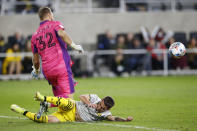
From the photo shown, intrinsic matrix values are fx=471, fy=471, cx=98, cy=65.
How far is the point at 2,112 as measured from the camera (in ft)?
36.0

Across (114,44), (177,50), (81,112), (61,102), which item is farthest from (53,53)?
(114,44)

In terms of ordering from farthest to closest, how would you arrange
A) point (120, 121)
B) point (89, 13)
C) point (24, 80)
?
point (89, 13) < point (24, 80) < point (120, 121)

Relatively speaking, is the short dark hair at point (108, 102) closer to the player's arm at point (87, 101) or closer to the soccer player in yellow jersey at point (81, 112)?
the soccer player in yellow jersey at point (81, 112)

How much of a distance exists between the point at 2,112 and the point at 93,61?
13.0 m

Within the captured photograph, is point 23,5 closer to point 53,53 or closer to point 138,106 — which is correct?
point 138,106

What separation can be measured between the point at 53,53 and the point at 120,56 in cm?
1378

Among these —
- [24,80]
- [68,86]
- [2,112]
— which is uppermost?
[68,86]

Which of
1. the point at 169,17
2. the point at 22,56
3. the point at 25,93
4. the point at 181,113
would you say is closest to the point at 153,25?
the point at 169,17

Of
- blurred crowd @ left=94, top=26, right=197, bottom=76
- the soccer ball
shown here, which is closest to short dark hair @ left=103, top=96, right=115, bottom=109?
the soccer ball

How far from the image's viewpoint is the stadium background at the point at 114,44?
1872cm

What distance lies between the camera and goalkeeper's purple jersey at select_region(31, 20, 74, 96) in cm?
924

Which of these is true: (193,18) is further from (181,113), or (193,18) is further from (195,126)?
(195,126)

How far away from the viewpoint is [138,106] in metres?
12.0

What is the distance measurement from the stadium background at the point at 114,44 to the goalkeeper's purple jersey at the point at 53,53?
605 centimetres
